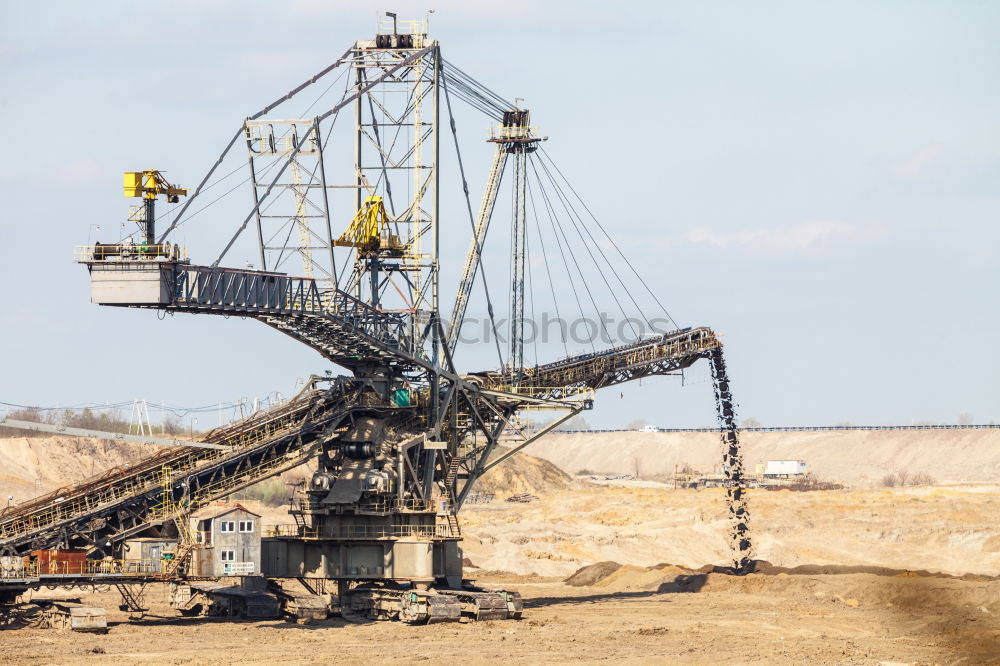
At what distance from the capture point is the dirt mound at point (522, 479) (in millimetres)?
Result: 156875

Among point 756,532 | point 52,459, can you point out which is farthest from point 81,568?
point 52,459

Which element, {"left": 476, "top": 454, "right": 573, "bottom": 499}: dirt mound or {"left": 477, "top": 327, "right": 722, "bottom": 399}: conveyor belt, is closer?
{"left": 477, "top": 327, "right": 722, "bottom": 399}: conveyor belt

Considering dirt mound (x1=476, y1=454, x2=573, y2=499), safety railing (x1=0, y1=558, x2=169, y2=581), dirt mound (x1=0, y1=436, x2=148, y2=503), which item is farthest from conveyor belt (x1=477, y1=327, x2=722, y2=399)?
dirt mound (x1=476, y1=454, x2=573, y2=499)

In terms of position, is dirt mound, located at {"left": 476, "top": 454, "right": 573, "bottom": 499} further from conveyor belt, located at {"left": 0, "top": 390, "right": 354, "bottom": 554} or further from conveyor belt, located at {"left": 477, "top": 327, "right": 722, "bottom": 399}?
conveyor belt, located at {"left": 0, "top": 390, "right": 354, "bottom": 554}

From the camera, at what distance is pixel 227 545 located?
58531mm

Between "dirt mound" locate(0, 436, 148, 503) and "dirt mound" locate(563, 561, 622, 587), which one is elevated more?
"dirt mound" locate(0, 436, 148, 503)

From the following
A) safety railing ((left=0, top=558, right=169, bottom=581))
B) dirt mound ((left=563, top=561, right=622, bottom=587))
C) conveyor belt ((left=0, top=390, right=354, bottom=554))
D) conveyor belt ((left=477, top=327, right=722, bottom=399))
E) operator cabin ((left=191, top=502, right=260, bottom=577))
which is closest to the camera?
safety railing ((left=0, top=558, right=169, bottom=581))

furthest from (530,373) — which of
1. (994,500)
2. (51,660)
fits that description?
(994,500)

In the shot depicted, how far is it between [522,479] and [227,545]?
104m

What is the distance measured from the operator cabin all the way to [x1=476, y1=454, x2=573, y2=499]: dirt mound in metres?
94.4

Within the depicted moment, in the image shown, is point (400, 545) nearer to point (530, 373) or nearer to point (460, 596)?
point (460, 596)

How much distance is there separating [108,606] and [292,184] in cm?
2053

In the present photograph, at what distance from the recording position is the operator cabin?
191 feet

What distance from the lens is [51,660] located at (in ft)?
157
